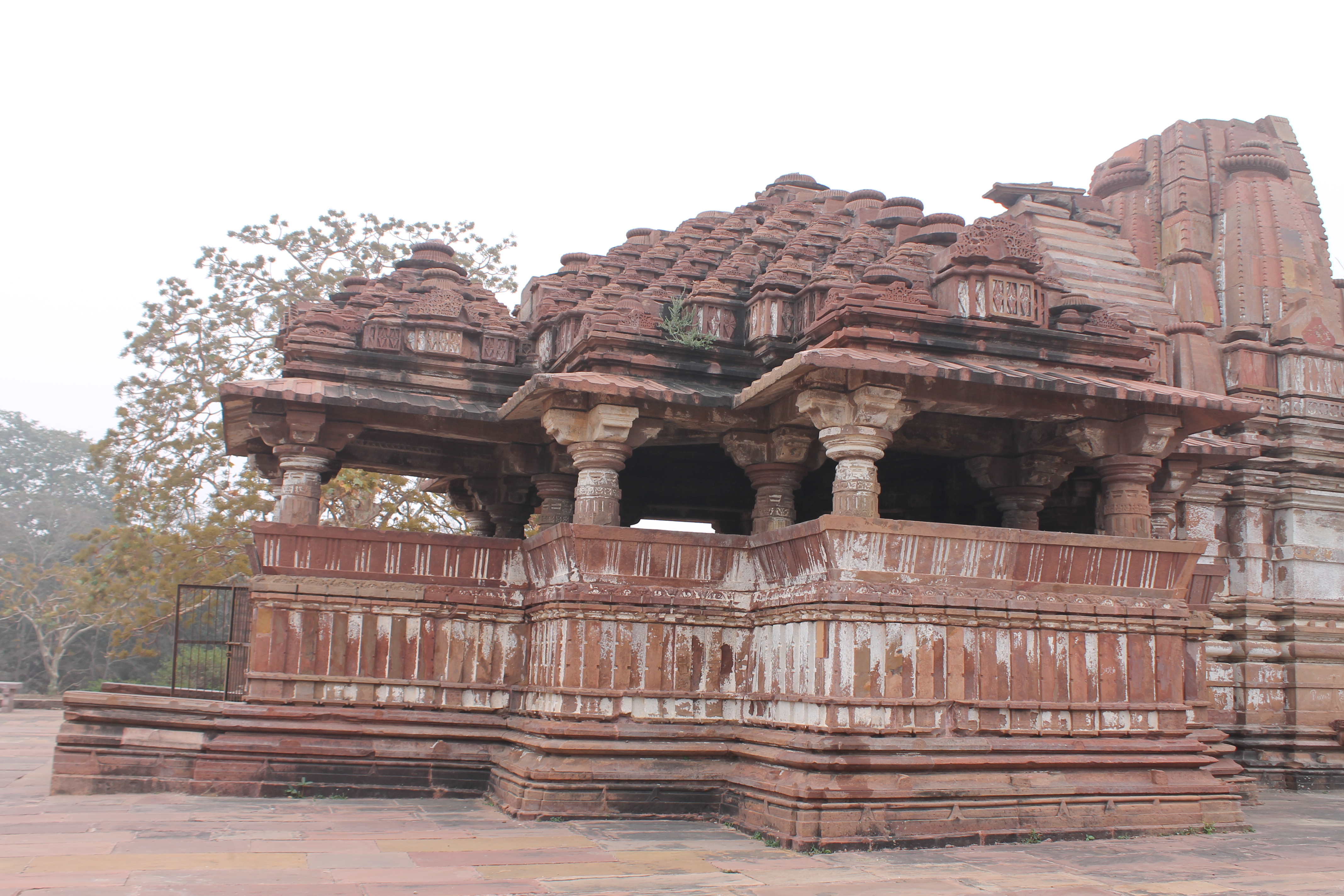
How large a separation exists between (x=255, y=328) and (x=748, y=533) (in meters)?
18.7

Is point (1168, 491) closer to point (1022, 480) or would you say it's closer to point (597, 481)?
point (1022, 480)

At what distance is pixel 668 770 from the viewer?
941 cm

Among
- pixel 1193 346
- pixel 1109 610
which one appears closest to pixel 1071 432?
pixel 1109 610

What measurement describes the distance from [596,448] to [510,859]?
12.0 feet

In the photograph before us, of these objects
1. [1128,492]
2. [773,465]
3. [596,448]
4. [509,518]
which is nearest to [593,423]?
[596,448]

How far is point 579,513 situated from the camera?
995 cm

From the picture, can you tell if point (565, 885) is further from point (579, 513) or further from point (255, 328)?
point (255, 328)

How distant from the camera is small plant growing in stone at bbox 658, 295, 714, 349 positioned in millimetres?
10859

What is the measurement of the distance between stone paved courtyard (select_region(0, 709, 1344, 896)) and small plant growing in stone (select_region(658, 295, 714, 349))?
14.1 ft

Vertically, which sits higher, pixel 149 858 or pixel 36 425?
pixel 36 425

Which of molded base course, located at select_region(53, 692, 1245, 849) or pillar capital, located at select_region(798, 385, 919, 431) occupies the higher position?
pillar capital, located at select_region(798, 385, 919, 431)

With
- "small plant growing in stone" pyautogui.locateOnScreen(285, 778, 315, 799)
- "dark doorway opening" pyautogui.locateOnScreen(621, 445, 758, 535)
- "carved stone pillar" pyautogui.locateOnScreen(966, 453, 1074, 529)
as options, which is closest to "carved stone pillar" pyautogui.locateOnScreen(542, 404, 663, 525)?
"small plant growing in stone" pyautogui.locateOnScreen(285, 778, 315, 799)

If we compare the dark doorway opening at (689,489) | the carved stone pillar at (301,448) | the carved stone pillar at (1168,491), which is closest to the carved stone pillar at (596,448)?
the carved stone pillar at (301,448)

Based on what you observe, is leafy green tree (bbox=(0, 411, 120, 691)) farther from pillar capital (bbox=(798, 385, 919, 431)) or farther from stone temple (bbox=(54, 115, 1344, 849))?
pillar capital (bbox=(798, 385, 919, 431))
